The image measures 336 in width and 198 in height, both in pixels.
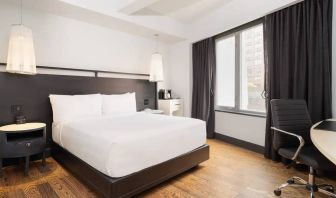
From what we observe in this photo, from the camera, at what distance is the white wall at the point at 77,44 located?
2787 millimetres

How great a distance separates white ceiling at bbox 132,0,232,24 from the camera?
3.31 m

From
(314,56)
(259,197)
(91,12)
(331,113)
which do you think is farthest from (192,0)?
(259,197)

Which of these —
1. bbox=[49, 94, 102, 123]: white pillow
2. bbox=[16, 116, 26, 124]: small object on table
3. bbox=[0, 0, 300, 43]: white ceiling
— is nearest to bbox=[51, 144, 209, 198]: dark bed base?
bbox=[49, 94, 102, 123]: white pillow

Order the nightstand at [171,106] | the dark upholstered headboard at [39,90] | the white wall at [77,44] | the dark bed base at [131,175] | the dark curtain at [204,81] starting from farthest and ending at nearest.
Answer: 1. the nightstand at [171,106]
2. the dark curtain at [204,81]
3. the white wall at [77,44]
4. the dark upholstered headboard at [39,90]
5. the dark bed base at [131,175]

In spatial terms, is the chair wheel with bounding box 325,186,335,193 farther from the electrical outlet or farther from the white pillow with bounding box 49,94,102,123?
the electrical outlet

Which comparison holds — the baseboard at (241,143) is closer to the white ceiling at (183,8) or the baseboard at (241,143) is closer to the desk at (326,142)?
the desk at (326,142)

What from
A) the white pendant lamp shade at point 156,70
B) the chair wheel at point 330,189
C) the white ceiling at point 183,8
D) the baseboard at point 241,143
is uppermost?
the white ceiling at point 183,8

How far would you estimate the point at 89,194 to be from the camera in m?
1.87

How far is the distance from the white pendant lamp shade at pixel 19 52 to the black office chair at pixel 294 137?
9.92ft

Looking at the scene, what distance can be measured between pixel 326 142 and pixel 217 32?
9.71 ft

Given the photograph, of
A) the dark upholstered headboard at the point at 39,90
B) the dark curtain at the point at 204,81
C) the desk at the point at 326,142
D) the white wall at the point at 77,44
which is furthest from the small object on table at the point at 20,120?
the desk at the point at 326,142

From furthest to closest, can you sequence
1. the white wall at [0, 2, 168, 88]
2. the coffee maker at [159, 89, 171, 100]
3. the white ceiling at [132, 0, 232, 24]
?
the coffee maker at [159, 89, 171, 100], the white ceiling at [132, 0, 232, 24], the white wall at [0, 2, 168, 88]

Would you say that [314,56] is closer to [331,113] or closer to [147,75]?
[331,113]

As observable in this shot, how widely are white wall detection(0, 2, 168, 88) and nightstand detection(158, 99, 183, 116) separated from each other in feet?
2.82
